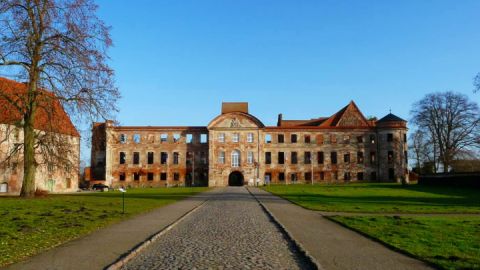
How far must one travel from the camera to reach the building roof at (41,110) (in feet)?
92.7

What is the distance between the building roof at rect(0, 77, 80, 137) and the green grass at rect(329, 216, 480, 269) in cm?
1885

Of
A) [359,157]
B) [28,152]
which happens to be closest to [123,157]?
[359,157]

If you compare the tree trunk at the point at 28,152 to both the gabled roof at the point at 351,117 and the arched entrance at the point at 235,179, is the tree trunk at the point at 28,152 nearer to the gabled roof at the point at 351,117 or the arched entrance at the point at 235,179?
the arched entrance at the point at 235,179

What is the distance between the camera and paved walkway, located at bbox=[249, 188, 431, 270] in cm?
927

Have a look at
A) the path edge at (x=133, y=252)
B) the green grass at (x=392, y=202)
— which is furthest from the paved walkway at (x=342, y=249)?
the green grass at (x=392, y=202)

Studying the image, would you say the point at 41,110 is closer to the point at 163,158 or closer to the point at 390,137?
the point at 163,158

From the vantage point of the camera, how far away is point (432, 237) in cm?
1309

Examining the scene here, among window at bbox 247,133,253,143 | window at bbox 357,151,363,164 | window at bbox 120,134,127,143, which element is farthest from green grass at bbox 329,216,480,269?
window at bbox 120,134,127,143

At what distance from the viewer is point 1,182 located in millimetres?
49344

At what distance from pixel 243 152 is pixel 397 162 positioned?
82.8ft

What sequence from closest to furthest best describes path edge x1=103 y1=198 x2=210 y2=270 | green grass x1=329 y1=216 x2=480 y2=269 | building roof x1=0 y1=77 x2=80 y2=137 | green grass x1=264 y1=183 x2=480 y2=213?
path edge x1=103 y1=198 x2=210 y2=270, green grass x1=329 y1=216 x2=480 y2=269, green grass x1=264 y1=183 x2=480 y2=213, building roof x1=0 y1=77 x2=80 y2=137

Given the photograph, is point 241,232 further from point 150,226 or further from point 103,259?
point 103,259

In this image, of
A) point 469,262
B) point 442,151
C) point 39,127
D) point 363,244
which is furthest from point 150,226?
point 442,151

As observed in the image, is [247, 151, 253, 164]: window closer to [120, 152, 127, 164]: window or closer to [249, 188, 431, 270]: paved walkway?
[120, 152, 127, 164]: window
